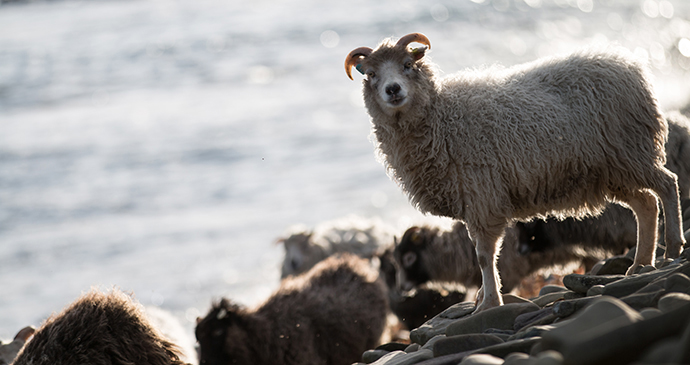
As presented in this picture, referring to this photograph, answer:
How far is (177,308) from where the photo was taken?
35.8 ft

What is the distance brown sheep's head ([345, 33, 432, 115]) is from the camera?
448 cm

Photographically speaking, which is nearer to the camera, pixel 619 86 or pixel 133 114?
pixel 619 86

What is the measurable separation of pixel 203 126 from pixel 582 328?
18.8 m

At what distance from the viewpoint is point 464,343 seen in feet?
11.5

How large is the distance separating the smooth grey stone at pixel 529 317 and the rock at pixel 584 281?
325 millimetres

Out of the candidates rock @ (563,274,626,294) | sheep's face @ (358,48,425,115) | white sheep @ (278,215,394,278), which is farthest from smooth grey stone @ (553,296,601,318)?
white sheep @ (278,215,394,278)

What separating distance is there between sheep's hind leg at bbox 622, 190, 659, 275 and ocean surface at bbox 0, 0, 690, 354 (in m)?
3.50

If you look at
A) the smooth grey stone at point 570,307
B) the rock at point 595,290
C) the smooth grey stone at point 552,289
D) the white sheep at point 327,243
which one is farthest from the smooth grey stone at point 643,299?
the white sheep at point 327,243

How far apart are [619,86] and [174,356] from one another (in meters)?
3.50

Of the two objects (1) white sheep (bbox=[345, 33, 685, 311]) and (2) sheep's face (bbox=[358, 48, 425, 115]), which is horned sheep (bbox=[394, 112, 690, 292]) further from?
(2) sheep's face (bbox=[358, 48, 425, 115])

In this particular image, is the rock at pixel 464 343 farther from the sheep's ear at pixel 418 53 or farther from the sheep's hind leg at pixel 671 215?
the sheep's ear at pixel 418 53

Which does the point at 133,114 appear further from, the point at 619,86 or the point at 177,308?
the point at 619,86

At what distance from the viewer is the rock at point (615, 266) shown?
196 inches

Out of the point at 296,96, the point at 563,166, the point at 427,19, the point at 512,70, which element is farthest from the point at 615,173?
the point at 427,19
